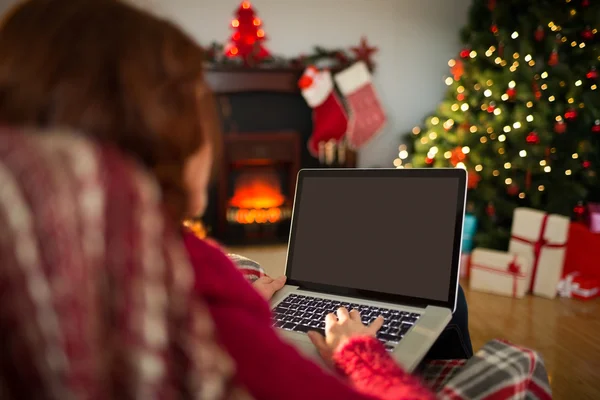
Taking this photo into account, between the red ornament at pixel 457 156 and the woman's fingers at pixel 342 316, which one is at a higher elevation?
the red ornament at pixel 457 156

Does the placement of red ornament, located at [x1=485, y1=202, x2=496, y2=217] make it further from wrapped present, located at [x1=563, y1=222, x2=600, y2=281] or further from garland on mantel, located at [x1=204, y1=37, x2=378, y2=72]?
garland on mantel, located at [x1=204, y1=37, x2=378, y2=72]

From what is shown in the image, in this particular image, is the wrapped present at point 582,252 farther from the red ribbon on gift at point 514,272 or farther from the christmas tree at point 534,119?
the red ribbon on gift at point 514,272

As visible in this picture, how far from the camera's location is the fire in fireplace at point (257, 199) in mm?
3639

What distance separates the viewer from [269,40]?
12.0ft

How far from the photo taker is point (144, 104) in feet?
1.26

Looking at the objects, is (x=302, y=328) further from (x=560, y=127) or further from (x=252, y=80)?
(x=252, y=80)

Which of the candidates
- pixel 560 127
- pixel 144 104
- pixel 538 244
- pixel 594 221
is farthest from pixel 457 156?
pixel 144 104

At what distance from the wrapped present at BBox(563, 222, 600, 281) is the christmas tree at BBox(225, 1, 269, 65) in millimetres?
2232

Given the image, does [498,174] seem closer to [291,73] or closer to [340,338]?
[291,73]

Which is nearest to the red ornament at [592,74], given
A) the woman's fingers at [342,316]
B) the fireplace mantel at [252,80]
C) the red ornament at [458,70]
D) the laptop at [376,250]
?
the red ornament at [458,70]

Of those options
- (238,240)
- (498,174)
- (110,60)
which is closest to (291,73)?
(238,240)

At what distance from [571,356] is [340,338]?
1677 mm

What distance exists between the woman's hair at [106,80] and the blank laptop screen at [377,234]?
582 millimetres

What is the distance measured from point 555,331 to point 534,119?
1.23 meters
